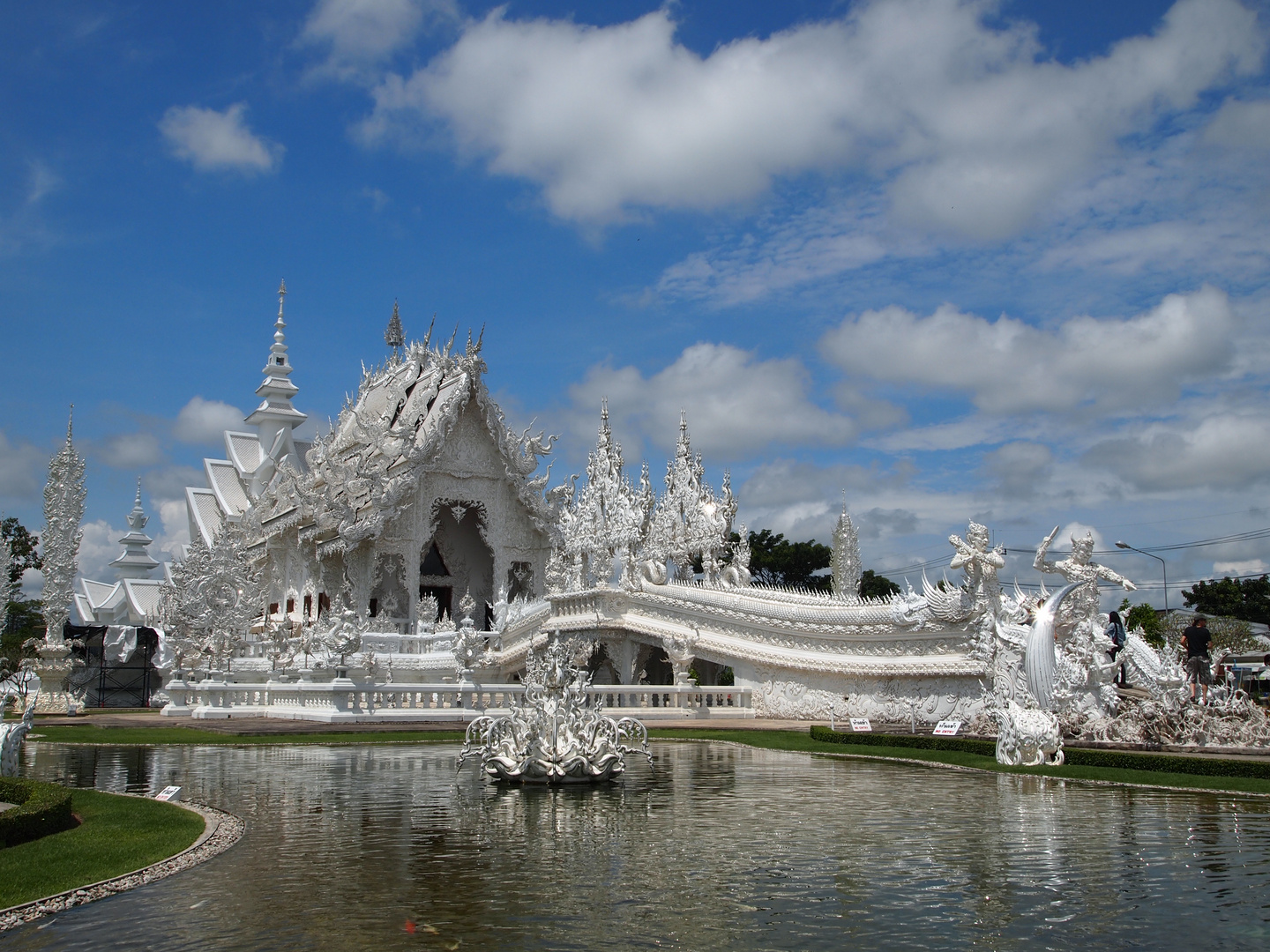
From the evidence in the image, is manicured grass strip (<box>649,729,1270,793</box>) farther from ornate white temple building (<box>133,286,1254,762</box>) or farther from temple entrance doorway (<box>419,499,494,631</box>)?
temple entrance doorway (<box>419,499,494,631</box>)

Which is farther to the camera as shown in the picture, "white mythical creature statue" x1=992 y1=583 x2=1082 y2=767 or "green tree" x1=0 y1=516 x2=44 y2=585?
"green tree" x1=0 y1=516 x2=44 y2=585

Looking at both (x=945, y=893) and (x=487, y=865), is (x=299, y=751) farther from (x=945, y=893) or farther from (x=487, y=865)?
(x=945, y=893)

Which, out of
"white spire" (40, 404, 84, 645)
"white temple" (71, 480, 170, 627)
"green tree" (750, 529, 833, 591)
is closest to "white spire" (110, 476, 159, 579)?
"white temple" (71, 480, 170, 627)

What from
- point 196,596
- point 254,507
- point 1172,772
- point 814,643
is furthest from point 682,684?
point 254,507

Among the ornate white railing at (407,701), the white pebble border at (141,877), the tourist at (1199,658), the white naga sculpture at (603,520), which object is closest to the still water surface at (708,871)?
the white pebble border at (141,877)

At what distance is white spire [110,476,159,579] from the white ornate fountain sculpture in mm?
40656

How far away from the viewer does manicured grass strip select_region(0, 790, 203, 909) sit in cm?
620

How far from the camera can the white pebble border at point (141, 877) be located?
5.63 metres

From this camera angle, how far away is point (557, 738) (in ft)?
35.3

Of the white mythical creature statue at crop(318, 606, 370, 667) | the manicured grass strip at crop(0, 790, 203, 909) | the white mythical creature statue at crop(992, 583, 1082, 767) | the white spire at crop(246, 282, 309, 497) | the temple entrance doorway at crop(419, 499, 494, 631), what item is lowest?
the manicured grass strip at crop(0, 790, 203, 909)

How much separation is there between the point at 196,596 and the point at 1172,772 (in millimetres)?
25199

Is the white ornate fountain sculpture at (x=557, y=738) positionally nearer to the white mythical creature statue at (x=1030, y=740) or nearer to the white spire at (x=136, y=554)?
the white mythical creature statue at (x=1030, y=740)

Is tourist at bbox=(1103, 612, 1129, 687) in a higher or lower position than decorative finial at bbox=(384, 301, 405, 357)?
Answer: lower

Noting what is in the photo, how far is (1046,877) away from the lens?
6.43 metres
